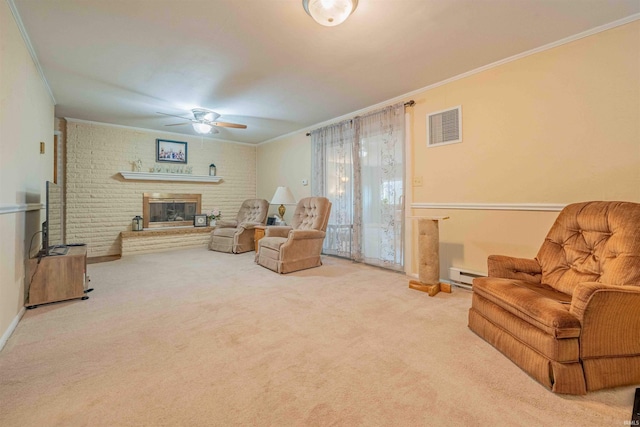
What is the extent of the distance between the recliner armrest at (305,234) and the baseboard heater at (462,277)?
5.87 feet

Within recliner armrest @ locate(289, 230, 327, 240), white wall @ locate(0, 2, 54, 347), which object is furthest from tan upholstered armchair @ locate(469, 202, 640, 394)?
white wall @ locate(0, 2, 54, 347)

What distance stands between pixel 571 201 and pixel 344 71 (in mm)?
2533

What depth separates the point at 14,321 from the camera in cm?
212

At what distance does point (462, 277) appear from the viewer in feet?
10.2

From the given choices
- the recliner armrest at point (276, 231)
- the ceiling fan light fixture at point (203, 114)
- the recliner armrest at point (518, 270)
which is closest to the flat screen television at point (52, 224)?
the ceiling fan light fixture at point (203, 114)

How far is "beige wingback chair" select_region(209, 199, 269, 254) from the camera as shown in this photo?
203 inches

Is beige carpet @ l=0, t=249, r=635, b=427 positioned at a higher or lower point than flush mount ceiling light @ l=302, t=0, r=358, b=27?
lower

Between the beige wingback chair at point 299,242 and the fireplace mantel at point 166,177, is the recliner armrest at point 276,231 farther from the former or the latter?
the fireplace mantel at point 166,177

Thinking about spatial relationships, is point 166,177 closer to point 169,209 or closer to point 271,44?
point 169,209

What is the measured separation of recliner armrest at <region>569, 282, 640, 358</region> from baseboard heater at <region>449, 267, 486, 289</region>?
1532 mm

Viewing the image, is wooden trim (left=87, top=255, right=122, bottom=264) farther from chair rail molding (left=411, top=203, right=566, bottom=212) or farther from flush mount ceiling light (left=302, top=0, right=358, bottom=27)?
chair rail molding (left=411, top=203, right=566, bottom=212)

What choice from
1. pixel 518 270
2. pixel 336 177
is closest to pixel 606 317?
pixel 518 270

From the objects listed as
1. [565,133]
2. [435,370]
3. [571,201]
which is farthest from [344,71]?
[435,370]

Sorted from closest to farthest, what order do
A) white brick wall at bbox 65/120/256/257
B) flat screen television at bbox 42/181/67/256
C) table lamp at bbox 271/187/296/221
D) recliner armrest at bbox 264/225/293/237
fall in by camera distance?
flat screen television at bbox 42/181/67/256 < recliner armrest at bbox 264/225/293/237 < white brick wall at bbox 65/120/256/257 < table lamp at bbox 271/187/296/221
